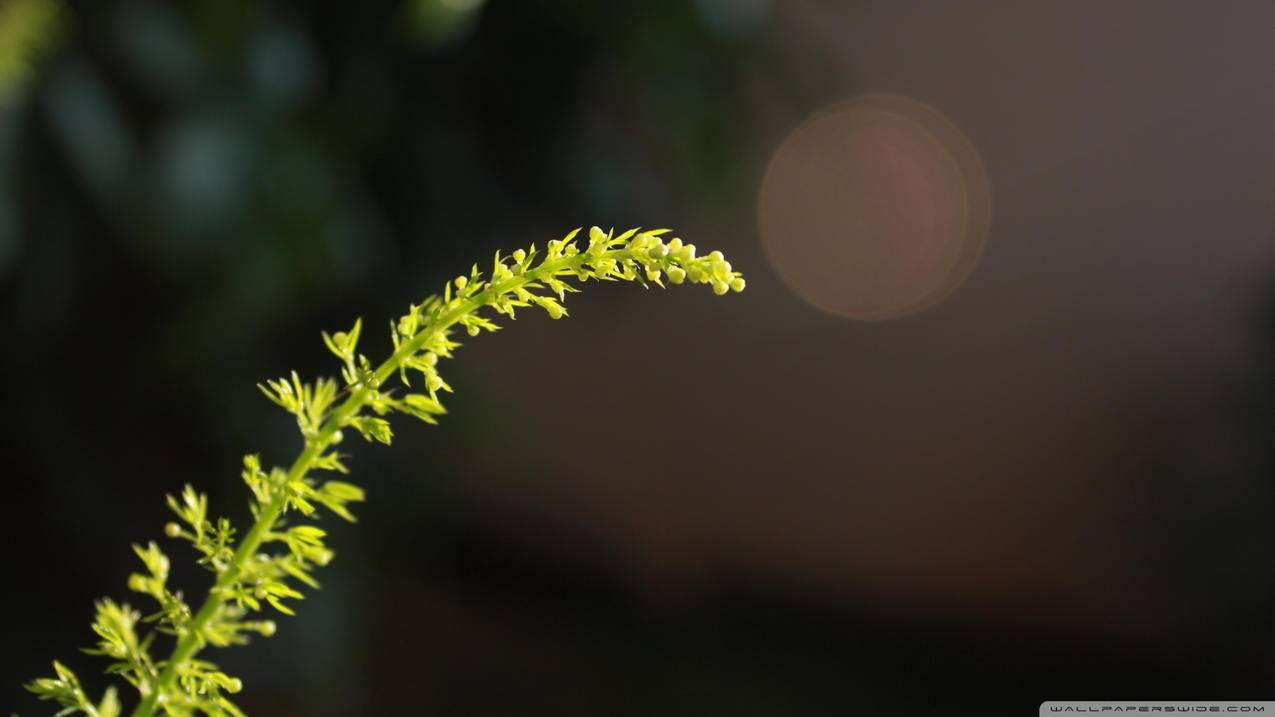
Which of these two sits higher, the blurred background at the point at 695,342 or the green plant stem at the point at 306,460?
the blurred background at the point at 695,342

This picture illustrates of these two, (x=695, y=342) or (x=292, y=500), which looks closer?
(x=292, y=500)

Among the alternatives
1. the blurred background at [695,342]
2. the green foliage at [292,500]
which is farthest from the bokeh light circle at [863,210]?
the green foliage at [292,500]

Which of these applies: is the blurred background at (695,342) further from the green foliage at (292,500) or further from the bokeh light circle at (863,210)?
the green foliage at (292,500)

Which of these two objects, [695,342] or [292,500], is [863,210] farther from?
[292,500]

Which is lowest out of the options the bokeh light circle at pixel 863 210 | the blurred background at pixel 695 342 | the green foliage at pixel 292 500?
the green foliage at pixel 292 500

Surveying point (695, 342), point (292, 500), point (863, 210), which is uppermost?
point (863, 210)

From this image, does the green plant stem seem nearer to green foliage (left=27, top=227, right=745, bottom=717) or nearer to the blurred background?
green foliage (left=27, top=227, right=745, bottom=717)

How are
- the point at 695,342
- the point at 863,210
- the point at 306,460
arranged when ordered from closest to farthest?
the point at 306,460, the point at 863,210, the point at 695,342

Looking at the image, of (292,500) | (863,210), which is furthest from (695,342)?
(292,500)
